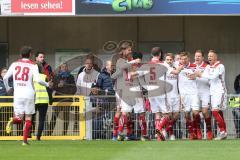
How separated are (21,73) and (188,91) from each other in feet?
14.4

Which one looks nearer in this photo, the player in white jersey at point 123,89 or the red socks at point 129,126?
the player in white jersey at point 123,89

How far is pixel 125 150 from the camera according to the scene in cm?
1592

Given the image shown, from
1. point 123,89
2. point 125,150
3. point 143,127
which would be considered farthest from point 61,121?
point 125,150

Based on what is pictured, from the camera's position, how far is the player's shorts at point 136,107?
18.9 m

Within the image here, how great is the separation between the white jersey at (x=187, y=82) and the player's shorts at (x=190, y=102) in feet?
0.32

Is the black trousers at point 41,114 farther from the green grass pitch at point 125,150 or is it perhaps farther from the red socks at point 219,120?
the red socks at point 219,120

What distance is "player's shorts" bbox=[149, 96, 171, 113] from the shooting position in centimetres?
1914

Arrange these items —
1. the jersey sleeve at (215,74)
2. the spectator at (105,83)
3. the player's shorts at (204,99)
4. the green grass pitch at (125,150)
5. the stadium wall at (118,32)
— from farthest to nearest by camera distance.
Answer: the stadium wall at (118,32) → the spectator at (105,83) → the player's shorts at (204,99) → the jersey sleeve at (215,74) → the green grass pitch at (125,150)

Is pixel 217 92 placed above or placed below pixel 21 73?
below

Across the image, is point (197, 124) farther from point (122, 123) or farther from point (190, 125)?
point (122, 123)

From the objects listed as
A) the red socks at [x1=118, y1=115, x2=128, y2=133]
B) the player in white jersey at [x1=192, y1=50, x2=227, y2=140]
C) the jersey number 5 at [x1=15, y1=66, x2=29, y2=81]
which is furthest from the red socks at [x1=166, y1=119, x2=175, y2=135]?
the jersey number 5 at [x1=15, y1=66, x2=29, y2=81]

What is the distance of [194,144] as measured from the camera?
17.3m

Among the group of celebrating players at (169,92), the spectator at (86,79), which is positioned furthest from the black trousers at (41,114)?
the spectator at (86,79)

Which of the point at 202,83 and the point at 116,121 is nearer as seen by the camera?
the point at 116,121
